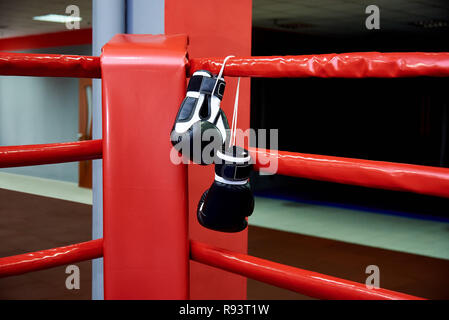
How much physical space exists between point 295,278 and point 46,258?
0.61 metres

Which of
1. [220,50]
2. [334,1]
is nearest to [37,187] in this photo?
[334,1]

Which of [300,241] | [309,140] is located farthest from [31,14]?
[309,140]

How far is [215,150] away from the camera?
44.9 inches

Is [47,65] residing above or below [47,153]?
above

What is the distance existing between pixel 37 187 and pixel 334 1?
251 inches

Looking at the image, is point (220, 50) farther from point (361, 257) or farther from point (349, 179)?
point (361, 257)

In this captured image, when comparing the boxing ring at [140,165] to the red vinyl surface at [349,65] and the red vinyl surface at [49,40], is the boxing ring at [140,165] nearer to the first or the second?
the red vinyl surface at [349,65]

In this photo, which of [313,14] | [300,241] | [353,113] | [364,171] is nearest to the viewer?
[364,171]

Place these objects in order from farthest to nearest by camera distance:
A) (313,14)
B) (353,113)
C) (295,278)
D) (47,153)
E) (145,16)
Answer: (353,113)
(313,14)
(145,16)
(47,153)
(295,278)

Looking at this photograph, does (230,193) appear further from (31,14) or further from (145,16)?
(31,14)

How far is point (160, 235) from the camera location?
4.30 ft

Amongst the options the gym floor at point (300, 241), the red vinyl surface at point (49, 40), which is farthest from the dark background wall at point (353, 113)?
the red vinyl surface at point (49, 40)

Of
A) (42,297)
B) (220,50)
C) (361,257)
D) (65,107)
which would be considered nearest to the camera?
(220,50)

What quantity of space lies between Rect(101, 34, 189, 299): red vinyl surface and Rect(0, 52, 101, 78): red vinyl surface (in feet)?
0.30
